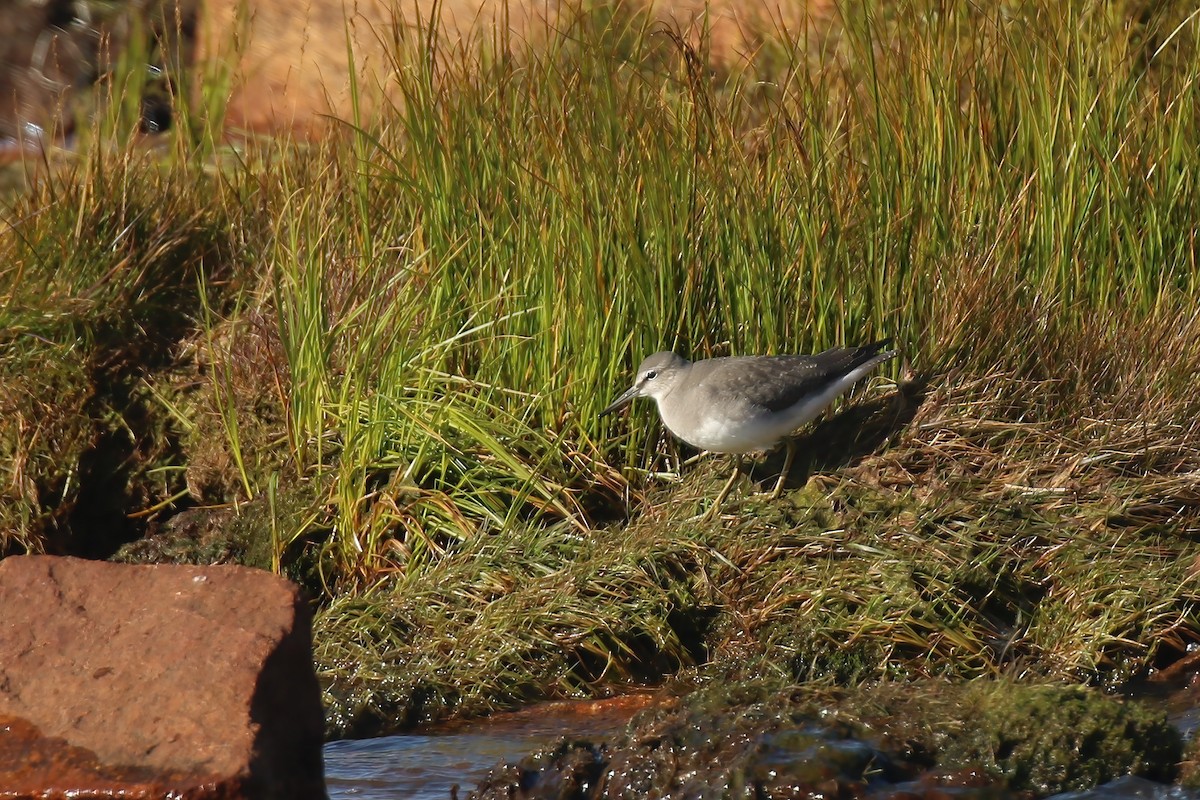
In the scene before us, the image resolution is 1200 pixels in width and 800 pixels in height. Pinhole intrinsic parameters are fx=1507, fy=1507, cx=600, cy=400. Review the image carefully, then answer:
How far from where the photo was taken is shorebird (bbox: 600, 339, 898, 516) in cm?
520

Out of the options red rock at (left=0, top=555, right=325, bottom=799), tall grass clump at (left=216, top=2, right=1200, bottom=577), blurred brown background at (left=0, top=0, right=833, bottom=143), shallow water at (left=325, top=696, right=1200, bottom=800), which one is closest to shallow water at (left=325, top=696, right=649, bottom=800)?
shallow water at (left=325, top=696, right=1200, bottom=800)

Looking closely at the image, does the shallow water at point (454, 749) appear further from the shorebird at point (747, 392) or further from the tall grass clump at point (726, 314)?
the shorebird at point (747, 392)

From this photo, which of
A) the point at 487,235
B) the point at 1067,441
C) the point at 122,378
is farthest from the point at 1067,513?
the point at 122,378

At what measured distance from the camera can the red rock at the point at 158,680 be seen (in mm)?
3363

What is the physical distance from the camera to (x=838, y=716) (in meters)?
3.86

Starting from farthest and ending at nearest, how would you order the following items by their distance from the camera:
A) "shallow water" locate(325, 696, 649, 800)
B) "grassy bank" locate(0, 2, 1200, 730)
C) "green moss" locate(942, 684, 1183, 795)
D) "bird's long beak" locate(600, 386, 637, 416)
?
"bird's long beak" locate(600, 386, 637, 416) → "grassy bank" locate(0, 2, 1200, 730) → "shallow water" locate(325, 696, 649, 800) → "green moss" locate(942, 684, 1183, 795)

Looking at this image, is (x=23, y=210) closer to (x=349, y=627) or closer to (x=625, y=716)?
(x=349, y=627)

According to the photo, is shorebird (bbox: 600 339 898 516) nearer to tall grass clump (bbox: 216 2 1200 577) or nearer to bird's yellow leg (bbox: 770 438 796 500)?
bird's yellow leg (bbox: 770 438 796 500)

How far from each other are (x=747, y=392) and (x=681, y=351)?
0.77 meters

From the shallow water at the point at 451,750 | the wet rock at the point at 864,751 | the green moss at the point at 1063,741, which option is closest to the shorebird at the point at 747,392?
the shallow water at the point at 451,750

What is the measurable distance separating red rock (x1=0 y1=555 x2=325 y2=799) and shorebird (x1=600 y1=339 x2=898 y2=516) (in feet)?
6.41

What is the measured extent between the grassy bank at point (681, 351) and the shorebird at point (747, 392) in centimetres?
24

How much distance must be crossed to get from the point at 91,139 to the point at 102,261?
2.24ft

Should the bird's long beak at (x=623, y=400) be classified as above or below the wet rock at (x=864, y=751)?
above
